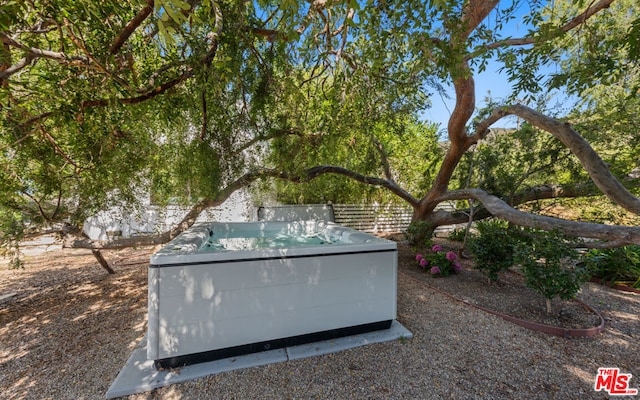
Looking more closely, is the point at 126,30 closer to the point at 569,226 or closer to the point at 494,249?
the point at 569,226

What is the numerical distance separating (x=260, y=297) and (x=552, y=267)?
2.96 meters

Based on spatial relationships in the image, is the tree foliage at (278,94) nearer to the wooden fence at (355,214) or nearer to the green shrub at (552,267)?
the green shrub at (552,267)

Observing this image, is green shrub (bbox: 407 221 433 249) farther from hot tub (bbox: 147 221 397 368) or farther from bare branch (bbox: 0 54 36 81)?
bare branch (bbox: 0 54 36 81)

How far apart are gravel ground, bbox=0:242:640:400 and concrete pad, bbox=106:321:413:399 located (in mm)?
64

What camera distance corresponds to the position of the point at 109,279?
386cm

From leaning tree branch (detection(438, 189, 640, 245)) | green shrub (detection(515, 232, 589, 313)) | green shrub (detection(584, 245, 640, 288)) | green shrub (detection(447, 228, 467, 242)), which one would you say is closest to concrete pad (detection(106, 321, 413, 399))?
green shrub (detection(515, 232, 589, 313))

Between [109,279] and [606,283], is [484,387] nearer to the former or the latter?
[606,283]

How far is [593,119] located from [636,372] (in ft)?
12.2

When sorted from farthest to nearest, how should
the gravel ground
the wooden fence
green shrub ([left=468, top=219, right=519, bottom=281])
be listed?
the wooden fence → green shrub ([left=468, top=219, right=519, bottom=281]) → the gravel ground

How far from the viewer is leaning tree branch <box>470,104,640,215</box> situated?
2.37 metres

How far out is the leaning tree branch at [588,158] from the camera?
237 centimetres

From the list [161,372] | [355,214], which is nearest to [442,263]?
[355,214]

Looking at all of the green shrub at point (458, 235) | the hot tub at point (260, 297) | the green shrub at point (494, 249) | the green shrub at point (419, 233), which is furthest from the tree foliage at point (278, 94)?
the green shrub at point (458, 235)

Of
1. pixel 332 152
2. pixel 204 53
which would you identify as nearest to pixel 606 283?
pixel 332 152
